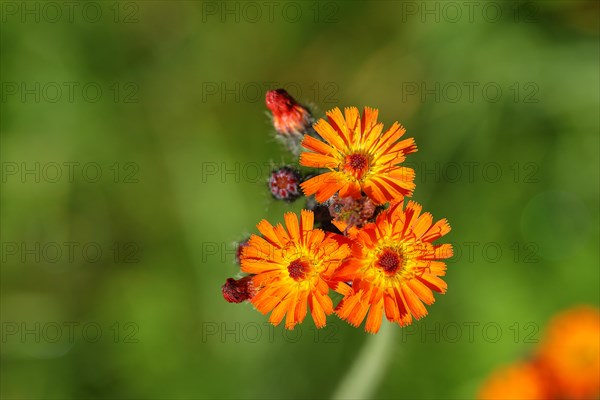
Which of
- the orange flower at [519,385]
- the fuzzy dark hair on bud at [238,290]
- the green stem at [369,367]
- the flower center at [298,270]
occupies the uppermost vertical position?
the flower center at [298,270]

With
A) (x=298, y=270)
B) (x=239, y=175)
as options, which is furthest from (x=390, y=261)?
(x=239, y=175)

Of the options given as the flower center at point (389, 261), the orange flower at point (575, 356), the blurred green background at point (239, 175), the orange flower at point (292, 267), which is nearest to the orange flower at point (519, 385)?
the orange flower at point (575, 356)

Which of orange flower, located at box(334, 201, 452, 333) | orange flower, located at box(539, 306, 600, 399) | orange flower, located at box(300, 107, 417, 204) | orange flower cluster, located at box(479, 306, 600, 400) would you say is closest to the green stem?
orange flower, located at box(334, 201, 452, 333)

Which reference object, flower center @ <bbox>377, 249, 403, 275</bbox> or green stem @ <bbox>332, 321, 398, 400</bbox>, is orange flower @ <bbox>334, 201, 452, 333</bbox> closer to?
flower center @ <bbox>377, 249, 403, 275</bbox>

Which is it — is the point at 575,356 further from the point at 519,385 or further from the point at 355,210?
the point at 355,210

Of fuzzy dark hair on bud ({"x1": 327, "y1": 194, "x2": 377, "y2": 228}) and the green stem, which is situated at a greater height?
fuzzy dark hair on bud ({"x1": 327, "y1": 194, "x2": 377, "y2": 228})

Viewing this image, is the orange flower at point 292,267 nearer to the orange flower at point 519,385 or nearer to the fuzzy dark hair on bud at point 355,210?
the fuzzy dark hair on bud at point 355,210

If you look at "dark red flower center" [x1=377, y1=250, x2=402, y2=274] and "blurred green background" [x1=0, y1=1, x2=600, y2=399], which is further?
"blurred green background" [x1=0, y1=1, x2=600, y2=399]
